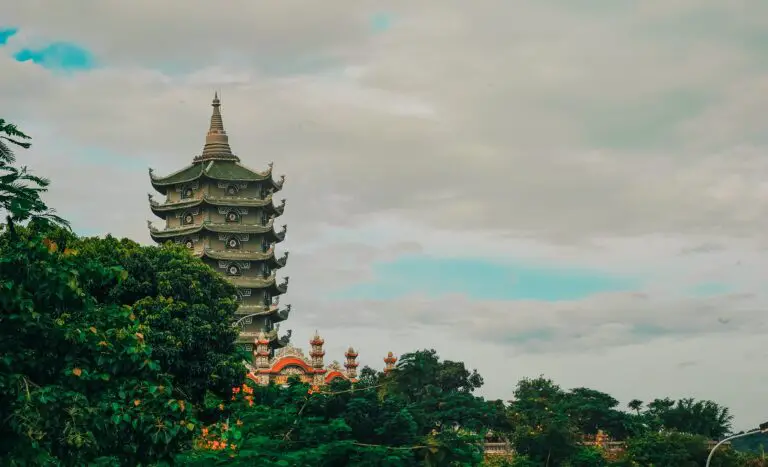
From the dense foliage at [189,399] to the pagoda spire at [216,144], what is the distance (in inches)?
967

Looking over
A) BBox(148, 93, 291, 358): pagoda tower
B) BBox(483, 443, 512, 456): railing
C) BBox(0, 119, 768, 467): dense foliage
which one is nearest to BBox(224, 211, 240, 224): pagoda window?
BBox(148, 93, 291, 358): pagoda tower

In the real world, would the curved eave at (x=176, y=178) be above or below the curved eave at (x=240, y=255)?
above

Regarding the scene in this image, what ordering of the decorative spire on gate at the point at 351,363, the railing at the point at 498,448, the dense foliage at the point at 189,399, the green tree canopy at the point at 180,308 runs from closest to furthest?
the dense foliage at the point at 189,399 < the green tree canopy at the point at 180,308 < the railing at the point at 498,448 < the decorative spire on gate at the point at 351,363

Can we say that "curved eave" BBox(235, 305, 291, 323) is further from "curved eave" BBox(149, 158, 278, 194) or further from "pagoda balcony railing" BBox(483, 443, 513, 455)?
"pagoda balcony railing" BBox(483, 443, 513, 455)

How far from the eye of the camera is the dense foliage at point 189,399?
2195 cm

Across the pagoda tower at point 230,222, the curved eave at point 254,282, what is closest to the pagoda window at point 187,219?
the pagoda tower at point 230,222

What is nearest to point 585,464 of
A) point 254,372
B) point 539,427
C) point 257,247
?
point 539,427

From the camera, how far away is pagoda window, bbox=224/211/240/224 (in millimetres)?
93812

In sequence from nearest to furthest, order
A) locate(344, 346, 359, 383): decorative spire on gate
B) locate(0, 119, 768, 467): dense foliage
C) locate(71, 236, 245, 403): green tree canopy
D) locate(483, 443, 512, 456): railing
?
locate(0, 119, 768, 467): dense foliage
locate(71, 236, 245, 403): green tree canopy
locate(483, 443, 512, 456): railing
locate(344, 346, 359, 383): decorative spire on gate

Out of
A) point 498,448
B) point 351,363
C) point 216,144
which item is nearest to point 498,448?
point 498,448

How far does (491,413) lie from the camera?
63500mm

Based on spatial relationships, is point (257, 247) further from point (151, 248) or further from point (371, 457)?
point (371, 457)

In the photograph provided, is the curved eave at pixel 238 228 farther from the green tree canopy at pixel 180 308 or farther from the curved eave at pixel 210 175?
the green tree canopy at pixel 180 308

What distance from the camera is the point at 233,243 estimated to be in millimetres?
93562
